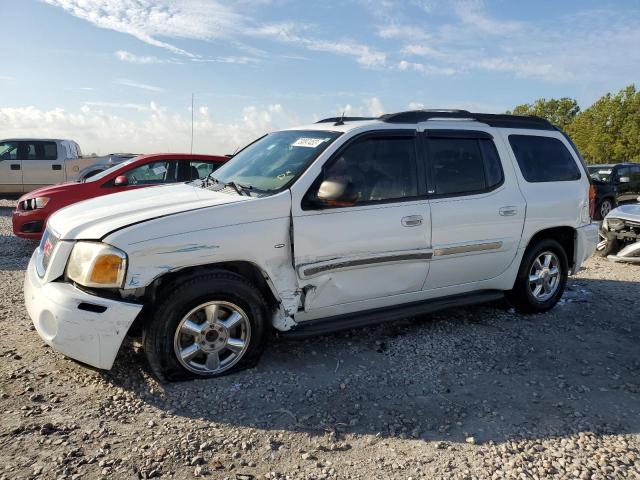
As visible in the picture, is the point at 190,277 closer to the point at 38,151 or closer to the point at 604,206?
the point at 38,151

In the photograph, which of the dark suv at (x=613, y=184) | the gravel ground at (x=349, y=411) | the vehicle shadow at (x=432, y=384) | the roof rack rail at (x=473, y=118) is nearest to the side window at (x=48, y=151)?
the gravel ground at (x=349, y=411)

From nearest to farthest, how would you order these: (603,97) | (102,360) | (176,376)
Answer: (102,360) < (176,376) < (603,97)

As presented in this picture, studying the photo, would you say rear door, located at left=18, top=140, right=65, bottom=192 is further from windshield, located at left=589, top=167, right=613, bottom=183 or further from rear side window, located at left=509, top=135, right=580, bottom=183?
windshield, located at left=589, top=167, right=613, bottom=183

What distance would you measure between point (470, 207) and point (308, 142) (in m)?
1.50

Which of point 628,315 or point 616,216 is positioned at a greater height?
point 616,216

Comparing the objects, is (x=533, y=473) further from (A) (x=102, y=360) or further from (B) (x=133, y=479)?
(A) (x=102, y=360)

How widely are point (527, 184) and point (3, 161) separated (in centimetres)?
1372

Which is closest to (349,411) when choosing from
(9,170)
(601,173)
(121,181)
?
(121,181)

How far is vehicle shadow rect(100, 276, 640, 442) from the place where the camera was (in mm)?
3156

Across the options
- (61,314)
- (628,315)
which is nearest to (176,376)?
(61,314)

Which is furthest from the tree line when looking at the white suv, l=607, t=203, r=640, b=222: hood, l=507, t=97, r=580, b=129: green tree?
the white suv

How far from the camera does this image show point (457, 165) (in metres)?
4.50

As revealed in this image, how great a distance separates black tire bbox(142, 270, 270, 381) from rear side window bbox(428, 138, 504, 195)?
1.83m

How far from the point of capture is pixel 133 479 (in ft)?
8.39
